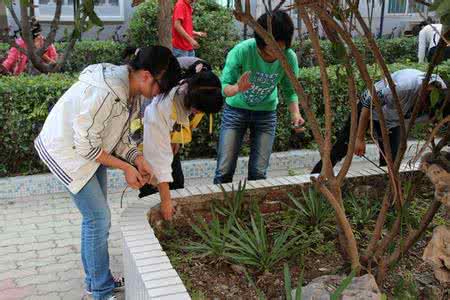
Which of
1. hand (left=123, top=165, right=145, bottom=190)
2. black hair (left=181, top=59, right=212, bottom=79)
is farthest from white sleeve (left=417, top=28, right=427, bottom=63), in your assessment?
hand (left=123, top=165, right=145, bottom=190)

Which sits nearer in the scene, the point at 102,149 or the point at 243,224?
the point at 102,149

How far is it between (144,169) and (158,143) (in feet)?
0.51

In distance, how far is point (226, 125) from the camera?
12.9 ft

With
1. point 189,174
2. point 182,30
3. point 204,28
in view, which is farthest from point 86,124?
point 204,28

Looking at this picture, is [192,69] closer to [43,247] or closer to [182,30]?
[43,247]

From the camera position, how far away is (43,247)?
401cm

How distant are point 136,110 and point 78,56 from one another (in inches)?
257

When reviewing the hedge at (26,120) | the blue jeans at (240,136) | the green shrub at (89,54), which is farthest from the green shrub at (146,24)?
the blue jeans at (240,136)

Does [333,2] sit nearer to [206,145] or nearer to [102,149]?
[102,149]

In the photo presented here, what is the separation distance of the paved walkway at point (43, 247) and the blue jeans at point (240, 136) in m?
1.00

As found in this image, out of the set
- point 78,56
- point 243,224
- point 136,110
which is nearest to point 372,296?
point 243,224

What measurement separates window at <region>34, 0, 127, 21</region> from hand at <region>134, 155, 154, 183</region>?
9.82 metres

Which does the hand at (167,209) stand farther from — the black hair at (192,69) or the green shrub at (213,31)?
the green shrub at (213,31)

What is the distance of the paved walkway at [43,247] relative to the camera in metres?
3.41
